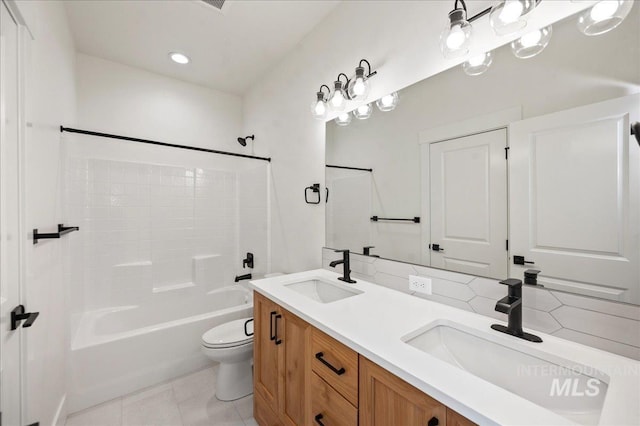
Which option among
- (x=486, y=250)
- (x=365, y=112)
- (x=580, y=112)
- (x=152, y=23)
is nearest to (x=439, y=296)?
(x=486, y=250)

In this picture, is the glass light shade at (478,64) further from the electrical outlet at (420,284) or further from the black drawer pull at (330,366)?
the black drawer pull at (330,366)

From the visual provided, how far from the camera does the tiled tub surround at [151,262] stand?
6.23 feet

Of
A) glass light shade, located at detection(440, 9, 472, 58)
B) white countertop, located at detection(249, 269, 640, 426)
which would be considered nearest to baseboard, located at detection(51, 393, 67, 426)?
white countertop, located at detection(249, 269, 640, 426)

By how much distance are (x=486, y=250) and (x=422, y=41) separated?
110cm

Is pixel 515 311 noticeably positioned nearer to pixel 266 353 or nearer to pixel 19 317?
pixel 266 353

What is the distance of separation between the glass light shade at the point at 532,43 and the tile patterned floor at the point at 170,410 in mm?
2371

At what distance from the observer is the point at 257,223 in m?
2.82

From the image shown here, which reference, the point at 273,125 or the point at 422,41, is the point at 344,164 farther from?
the point at 273,125

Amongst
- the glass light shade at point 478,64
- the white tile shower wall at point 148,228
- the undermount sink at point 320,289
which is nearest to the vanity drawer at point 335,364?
the undermount sink at point 320,289

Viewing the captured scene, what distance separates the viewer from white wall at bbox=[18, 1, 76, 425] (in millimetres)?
1108

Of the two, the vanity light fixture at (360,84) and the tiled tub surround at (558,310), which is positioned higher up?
the vanity light fixture at (360,84)

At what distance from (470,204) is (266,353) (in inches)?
52.4

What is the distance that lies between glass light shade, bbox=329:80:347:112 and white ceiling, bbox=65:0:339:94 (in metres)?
0.66

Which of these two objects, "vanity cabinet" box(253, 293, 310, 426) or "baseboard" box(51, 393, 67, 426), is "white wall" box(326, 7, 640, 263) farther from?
"baseboard" box(51, 393, 67, 426)
